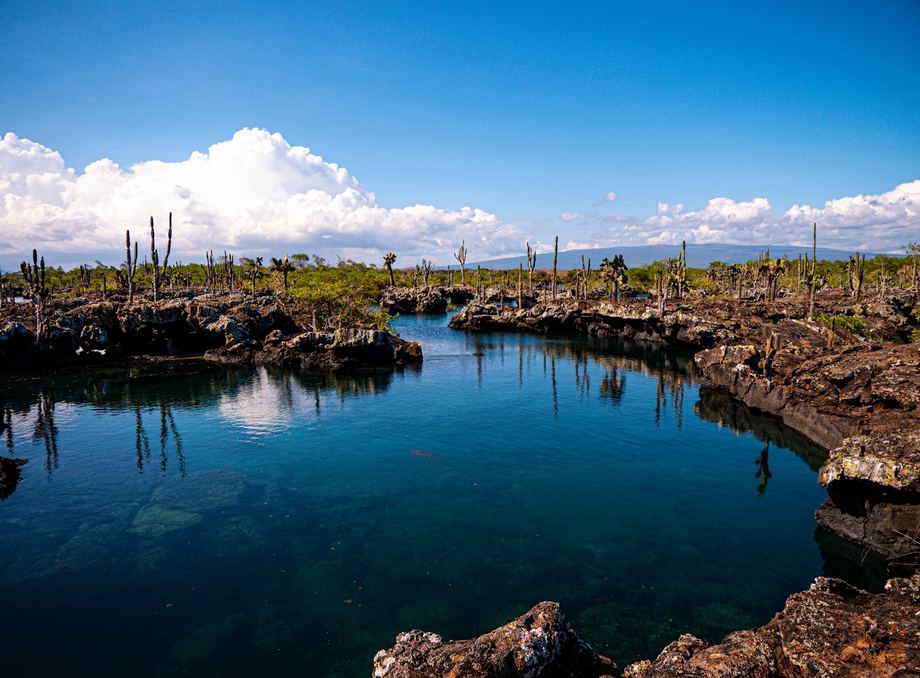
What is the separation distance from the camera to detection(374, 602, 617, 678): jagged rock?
7219mm

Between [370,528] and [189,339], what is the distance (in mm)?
44722

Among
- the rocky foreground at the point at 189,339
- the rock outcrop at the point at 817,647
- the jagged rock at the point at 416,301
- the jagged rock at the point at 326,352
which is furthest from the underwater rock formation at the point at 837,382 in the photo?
the jagged rock at the point at 416,301

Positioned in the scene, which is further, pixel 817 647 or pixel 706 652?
pixel 817 647

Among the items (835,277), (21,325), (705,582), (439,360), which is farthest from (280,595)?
(835,277)

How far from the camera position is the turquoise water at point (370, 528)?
12.3m

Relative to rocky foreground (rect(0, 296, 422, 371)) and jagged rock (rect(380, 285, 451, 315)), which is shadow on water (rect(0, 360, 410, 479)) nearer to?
rocky foreground (rect(0, 296, 422, 371))

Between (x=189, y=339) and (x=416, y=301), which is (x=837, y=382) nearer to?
(x=189, y=339)

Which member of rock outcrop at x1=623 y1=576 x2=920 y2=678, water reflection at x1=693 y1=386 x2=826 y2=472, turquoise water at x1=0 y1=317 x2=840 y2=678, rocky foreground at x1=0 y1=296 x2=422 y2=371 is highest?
rocky foreground at x1=0 y1=296 x2=422 y2=371

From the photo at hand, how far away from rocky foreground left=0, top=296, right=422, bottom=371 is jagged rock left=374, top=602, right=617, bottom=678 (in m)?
39.7

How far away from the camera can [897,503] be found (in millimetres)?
15797

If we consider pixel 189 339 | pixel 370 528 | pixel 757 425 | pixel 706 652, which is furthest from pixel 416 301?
pixel 706 652

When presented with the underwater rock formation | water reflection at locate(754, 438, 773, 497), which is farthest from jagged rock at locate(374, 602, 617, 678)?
water reflection at locate(754, 438, 773, 497)

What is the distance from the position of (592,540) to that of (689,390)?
84.1ft

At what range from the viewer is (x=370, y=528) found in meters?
17.2
